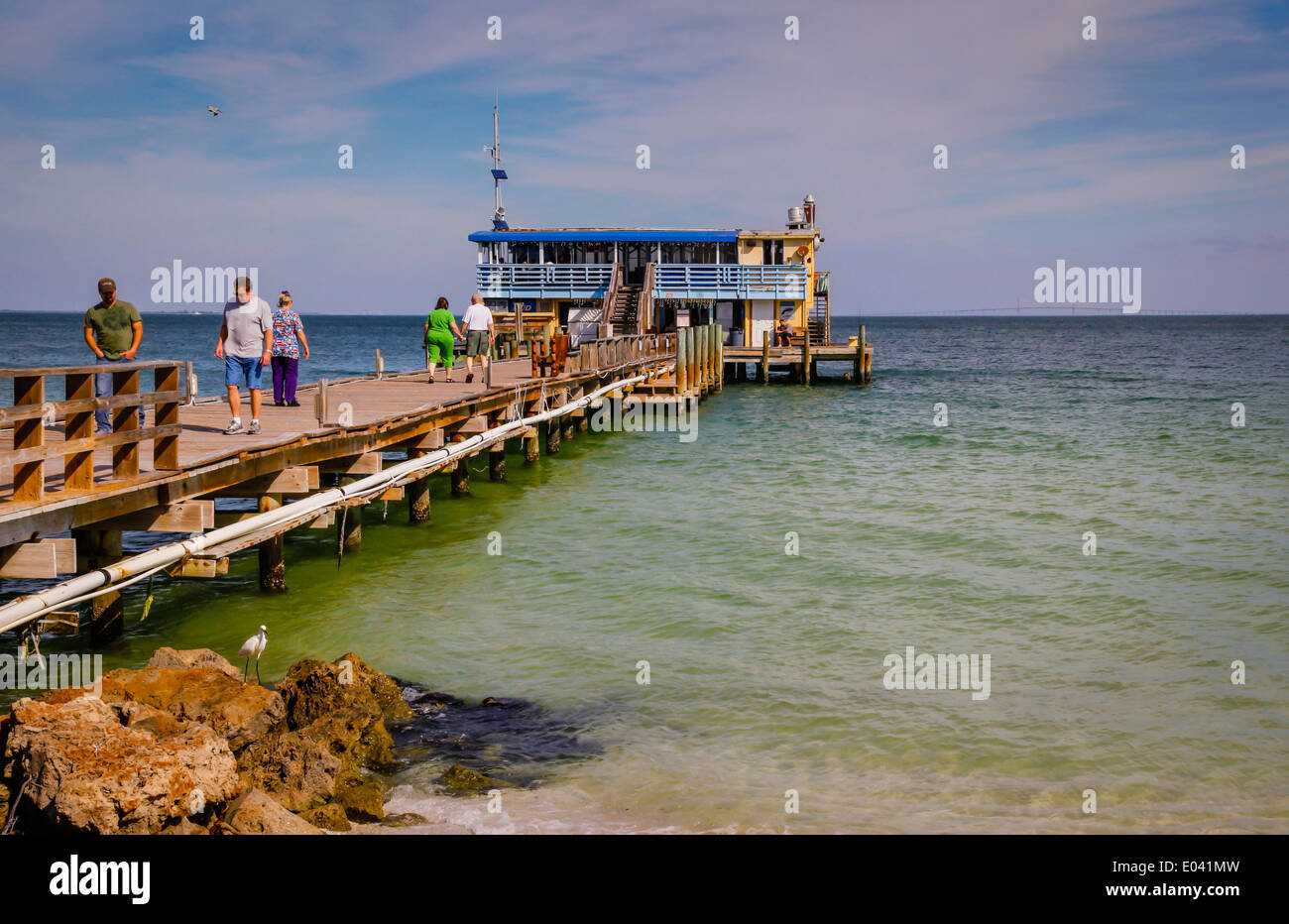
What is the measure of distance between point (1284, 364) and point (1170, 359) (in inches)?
390

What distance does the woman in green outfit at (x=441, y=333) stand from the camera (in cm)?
2092

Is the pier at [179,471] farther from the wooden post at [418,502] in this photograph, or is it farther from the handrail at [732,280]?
the handrail at [732,280]

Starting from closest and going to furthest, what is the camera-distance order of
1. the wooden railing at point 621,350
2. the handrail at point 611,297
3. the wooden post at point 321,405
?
1. the wooden post at point 321,405
2. the wooden railing at point 621,350
3. the handrail at point 611,297

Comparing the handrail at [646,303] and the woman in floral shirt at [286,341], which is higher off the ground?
the handrail at [646,303]

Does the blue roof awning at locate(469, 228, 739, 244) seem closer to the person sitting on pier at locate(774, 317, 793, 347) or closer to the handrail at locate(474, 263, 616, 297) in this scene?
the handrail at locate(474, 263, 616, 297)

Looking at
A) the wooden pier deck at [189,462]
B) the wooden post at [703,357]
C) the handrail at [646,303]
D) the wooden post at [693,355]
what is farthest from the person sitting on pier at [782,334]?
the wooden pier deck at [189,462]

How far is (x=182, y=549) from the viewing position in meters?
9.04

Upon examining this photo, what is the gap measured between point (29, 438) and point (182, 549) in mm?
1428

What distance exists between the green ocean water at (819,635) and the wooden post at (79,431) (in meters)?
2.33

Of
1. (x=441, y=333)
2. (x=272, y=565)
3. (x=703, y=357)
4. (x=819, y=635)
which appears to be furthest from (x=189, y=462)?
Result: (x=703, y=357)

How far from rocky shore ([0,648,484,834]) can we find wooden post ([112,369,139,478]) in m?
1.67

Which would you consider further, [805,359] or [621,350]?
[805,359]

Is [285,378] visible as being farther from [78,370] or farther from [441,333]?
[78,370]
